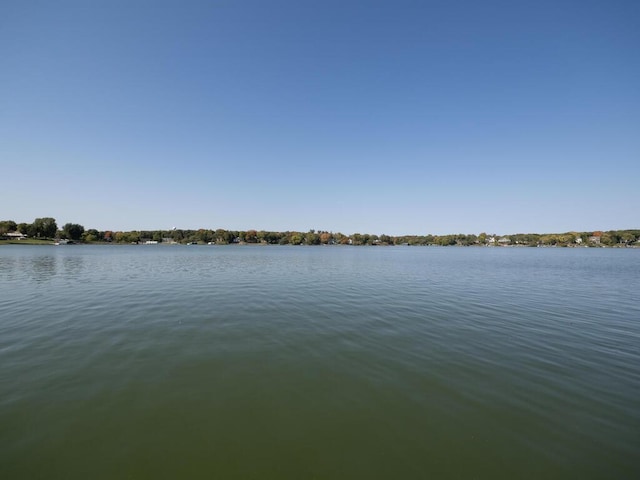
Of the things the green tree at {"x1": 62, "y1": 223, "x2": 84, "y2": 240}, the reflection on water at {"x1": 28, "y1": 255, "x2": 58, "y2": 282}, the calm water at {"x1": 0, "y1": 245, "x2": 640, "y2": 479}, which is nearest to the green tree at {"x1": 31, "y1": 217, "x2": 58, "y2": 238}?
the green tree at {"x1": 62, "y1": 223, "x2": 84, "y2": 240}

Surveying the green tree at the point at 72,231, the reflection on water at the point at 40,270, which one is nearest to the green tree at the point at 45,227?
the green tree at the point at 72,231

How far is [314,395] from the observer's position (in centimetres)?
→ 818

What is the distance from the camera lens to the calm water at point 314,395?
577 cm

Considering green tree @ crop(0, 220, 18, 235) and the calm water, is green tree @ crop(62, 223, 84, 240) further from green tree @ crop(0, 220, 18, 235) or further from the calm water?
the calm water

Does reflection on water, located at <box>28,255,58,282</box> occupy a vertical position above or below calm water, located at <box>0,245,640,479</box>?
above

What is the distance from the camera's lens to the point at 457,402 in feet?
26.1

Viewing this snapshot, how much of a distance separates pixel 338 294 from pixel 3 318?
21.7m

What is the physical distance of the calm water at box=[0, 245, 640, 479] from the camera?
5773 millimetres

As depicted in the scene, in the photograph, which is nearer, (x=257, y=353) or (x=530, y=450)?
(x=530, y=450)

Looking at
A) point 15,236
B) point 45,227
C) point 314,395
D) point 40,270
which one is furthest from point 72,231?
point 314,395

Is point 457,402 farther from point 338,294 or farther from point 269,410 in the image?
point 338,294

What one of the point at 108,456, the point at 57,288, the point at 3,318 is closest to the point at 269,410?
the point at 108,456

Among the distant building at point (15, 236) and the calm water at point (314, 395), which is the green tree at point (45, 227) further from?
the calm water at point (314, 395)

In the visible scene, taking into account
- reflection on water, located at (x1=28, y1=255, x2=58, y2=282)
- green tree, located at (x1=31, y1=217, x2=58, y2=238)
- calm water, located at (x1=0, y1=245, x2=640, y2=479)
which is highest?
green tree, located at (x1=31, y1=217, x2=58, y2=238)
